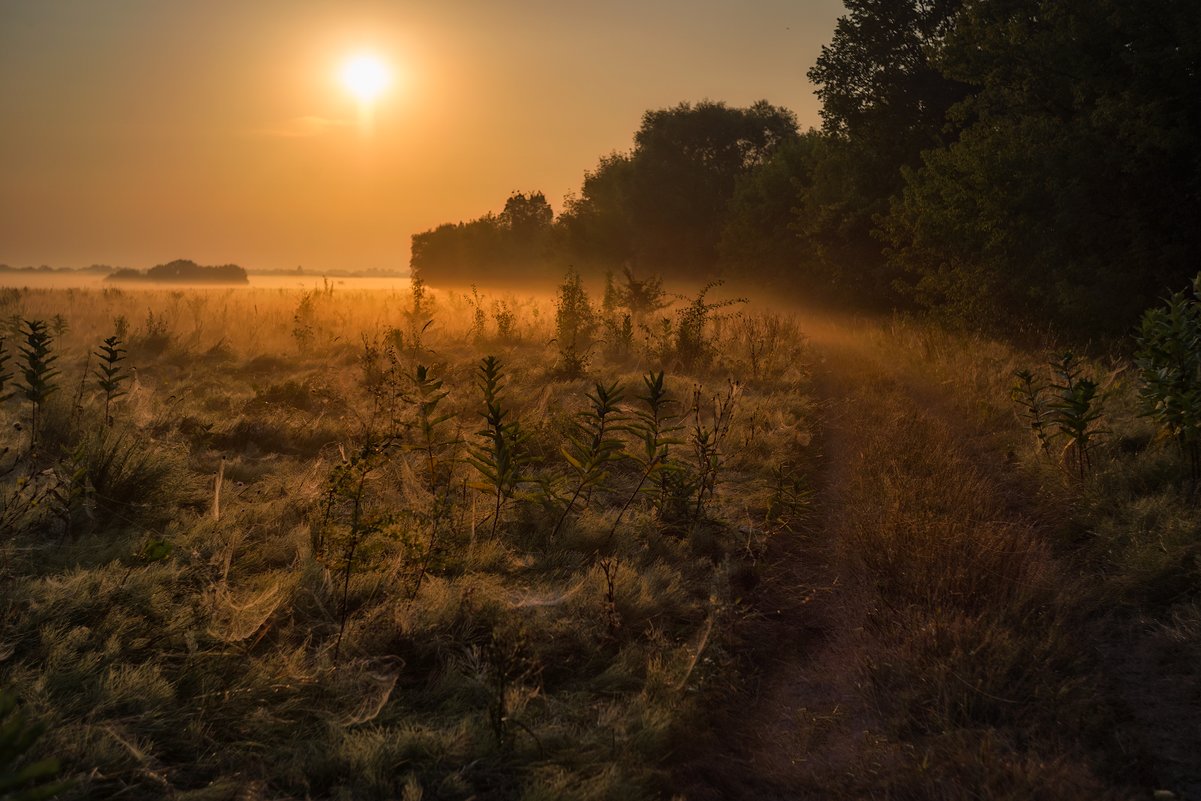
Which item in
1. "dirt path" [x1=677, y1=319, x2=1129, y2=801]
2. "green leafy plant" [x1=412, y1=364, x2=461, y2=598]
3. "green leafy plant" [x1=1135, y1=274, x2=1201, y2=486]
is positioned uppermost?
"green leafy plant" [x1=1135, y1=274, x2=1201, y2=486]

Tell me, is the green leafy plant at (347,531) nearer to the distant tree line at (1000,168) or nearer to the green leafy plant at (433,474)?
the green leafy plant at (433,474)

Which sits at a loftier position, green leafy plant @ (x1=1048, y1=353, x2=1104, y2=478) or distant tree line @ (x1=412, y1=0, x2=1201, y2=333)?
distant tree line @ (x1=412, y1=0, x2=1201, y2=333)

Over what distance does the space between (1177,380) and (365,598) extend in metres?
5.07

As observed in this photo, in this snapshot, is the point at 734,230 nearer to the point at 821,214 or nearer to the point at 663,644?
the point at 821,214

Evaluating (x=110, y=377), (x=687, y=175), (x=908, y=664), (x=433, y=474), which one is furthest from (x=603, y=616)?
(x=687, y=175)

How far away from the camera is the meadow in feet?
8.39

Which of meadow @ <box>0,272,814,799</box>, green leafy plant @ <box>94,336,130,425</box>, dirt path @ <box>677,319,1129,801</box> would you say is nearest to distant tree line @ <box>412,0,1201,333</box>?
meadow @ <box>0,272,814,799</box>

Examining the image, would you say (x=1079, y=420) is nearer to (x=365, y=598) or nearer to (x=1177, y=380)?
(x=1177, y=380)

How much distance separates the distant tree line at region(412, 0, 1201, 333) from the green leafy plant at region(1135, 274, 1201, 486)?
25.1ft

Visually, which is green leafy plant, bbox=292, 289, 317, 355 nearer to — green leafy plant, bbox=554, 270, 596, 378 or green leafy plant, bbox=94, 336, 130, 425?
green leafy plant, bbox=554, 270, 596, 378

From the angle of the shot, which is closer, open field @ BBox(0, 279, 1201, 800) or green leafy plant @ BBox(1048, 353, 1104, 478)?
open field @ BBox(0, 279, 1201, 800)

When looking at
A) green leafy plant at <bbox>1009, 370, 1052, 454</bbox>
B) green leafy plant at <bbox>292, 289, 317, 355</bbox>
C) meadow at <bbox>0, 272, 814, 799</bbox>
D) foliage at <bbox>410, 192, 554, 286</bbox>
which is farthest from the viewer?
foliage at <bbox>410, 192, 554, 286</bbox>

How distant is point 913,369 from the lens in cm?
1114

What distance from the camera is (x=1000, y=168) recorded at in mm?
12484
